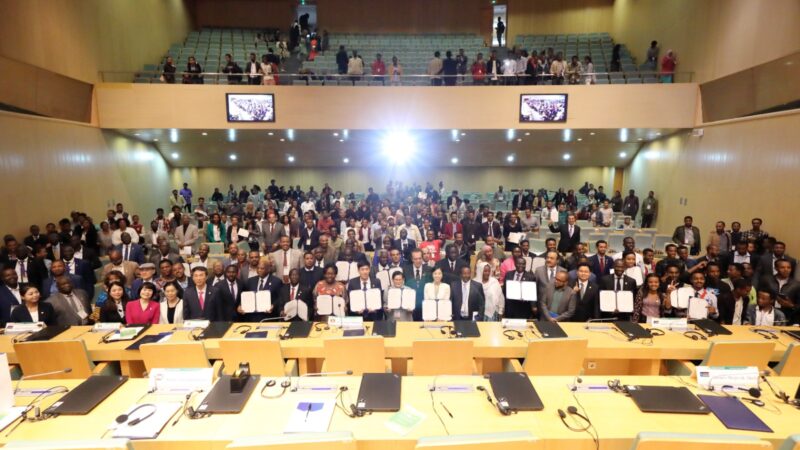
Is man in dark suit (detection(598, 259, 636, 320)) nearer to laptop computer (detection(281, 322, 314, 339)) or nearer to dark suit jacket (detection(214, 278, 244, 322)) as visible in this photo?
laptop computer (detection(281, 322, 314, 339))

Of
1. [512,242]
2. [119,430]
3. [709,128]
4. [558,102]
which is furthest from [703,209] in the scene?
[119,430]

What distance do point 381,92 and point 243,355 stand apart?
9.85m

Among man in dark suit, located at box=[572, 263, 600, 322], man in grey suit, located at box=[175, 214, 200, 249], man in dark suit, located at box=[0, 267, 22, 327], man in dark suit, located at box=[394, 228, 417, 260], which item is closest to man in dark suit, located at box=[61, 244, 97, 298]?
man in dark suit, located at box=[0, 267, 22, 327]

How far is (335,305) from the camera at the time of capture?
530cm

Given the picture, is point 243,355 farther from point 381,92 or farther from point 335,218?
point 381,92

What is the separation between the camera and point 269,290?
569cm

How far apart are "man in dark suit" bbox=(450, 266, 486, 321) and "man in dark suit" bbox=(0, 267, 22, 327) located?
19.6 feet

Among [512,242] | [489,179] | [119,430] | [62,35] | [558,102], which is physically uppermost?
[62,35]

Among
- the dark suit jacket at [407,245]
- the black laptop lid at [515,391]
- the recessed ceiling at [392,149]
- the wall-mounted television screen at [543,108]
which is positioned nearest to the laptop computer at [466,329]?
the black laptop lid at [515,391]

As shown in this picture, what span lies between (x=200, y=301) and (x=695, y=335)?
5868mm

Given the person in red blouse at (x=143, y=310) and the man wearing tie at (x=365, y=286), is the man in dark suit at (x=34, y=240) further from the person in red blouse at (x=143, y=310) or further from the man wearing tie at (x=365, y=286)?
the man wearing tie at (x=365, y=286)

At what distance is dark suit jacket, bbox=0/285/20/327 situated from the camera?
5496 mm

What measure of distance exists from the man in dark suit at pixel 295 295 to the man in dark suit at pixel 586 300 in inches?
144

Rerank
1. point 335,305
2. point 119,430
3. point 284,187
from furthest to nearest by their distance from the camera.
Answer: point 284,187, point 335,305, point 119,430
